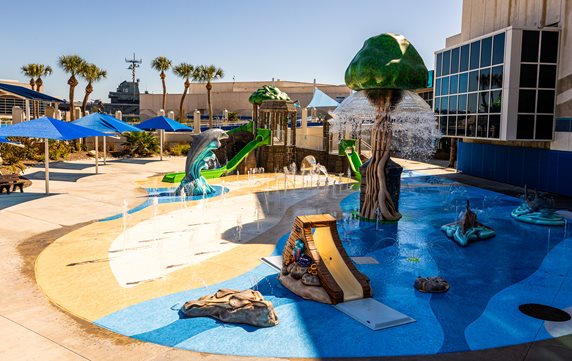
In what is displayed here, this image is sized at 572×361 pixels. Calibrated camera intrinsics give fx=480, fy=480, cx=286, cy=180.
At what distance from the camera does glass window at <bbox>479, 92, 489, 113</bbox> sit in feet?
89.5

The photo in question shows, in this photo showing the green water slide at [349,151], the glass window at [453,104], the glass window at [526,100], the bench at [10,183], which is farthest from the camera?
the glass window at [453,104]

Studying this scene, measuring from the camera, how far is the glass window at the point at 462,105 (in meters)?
29.6

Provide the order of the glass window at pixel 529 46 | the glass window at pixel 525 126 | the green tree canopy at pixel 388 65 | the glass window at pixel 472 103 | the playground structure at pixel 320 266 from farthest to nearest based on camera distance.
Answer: the glass window at pixel 472 103 → the glass window at pixel 525 126 → the glass window at pixel 529 46 → the green tree canopy at pixel 388 65 → the playground structure at pixel 320 266

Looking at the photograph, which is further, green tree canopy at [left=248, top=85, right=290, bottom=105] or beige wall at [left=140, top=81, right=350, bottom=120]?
beige wall at [left=140, top=81, right=350, bottom=120]

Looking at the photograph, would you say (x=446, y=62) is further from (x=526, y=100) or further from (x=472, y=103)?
(x=526, y=100)

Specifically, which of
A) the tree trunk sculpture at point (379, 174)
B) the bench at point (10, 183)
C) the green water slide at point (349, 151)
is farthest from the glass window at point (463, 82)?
the bench at point (10, 183)

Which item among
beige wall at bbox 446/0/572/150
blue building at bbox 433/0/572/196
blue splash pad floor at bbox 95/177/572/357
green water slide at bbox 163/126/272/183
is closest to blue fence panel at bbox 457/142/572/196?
blue building at bbox 433/0/572/196

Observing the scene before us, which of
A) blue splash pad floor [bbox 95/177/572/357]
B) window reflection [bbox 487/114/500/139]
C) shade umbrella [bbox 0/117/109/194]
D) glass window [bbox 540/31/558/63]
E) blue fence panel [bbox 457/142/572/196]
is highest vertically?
glass window [bbox 540/31/558/63]

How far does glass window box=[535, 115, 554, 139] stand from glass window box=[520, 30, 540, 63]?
3058 millimetres

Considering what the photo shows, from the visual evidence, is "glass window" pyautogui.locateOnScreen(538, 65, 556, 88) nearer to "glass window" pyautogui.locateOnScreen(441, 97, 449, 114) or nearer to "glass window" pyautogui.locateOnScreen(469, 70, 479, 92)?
"glass window" pyautogui.locateOnScreen(469, 70, 479, 92)

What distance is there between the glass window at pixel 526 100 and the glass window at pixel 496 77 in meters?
1.22

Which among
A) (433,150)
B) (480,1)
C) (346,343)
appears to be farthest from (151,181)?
(433,150)

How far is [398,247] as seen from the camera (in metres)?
14.1

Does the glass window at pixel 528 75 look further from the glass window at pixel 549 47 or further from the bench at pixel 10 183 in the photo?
the bench at pixel 10 183
